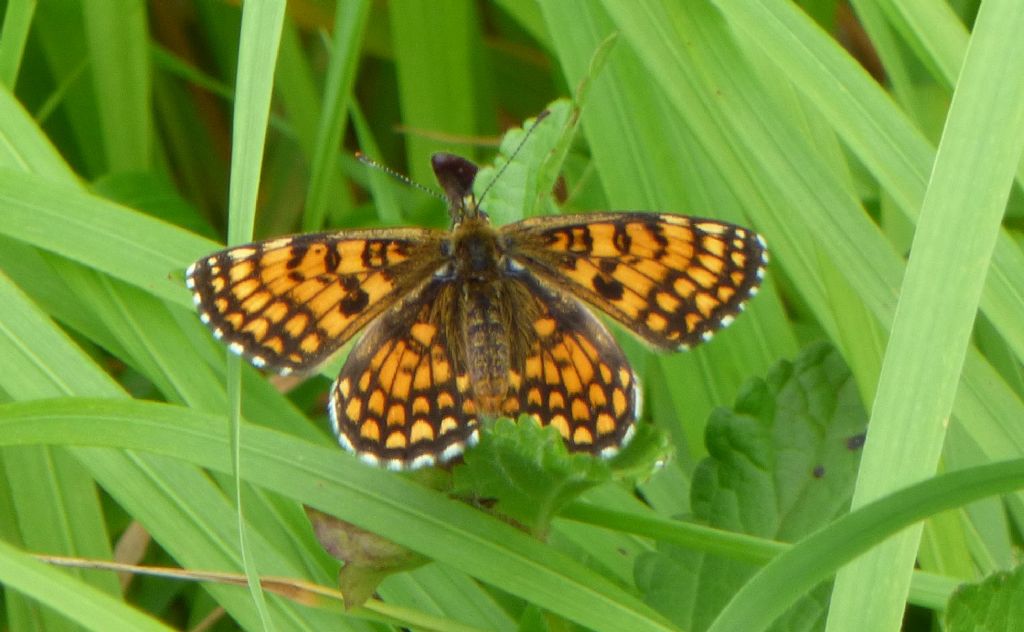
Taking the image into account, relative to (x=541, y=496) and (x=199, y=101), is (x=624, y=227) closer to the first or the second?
(x=541, y=496)

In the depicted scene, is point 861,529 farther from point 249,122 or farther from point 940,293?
point 249,122

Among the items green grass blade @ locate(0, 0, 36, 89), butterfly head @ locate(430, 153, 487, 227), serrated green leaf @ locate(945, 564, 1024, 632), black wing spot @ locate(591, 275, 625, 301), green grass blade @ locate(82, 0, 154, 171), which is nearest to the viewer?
serrated green leaf @ locate(945, 564, 1024, 632)

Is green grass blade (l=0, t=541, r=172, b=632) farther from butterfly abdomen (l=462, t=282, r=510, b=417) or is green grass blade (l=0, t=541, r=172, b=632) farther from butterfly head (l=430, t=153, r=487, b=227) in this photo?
butterfly head (l=430, t=153, r=487, b=227)

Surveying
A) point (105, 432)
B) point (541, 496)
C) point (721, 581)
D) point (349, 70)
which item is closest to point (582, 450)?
point (541, 496)

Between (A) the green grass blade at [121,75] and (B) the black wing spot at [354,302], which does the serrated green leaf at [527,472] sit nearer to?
(B) the black wing spot at [354,302]

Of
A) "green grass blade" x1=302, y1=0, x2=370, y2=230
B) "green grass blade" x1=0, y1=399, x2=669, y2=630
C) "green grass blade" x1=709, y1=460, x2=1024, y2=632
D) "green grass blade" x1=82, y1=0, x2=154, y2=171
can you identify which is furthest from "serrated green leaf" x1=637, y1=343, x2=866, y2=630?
"green grass blade" x1=82, y1=0, x2=154, y2=171

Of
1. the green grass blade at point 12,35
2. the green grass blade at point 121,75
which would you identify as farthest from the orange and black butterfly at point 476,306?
the green grass blade at point 121,75
